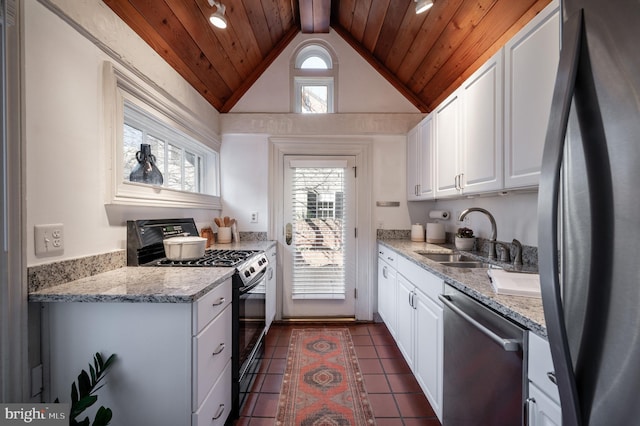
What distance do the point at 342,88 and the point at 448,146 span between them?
59.3 inches

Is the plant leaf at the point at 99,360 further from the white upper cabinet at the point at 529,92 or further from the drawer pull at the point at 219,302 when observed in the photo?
the white upper cabinet at the point at 529,92

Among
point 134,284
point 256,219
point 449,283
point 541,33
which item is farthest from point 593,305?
point 256,219

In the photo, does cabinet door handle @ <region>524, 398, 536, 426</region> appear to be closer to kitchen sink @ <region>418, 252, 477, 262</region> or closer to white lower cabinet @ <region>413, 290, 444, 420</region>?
white lower cabinet @ <region>413, 290, 444, 420</region>

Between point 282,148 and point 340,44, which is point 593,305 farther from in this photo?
point 340,44

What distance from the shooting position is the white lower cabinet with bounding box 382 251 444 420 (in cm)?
153

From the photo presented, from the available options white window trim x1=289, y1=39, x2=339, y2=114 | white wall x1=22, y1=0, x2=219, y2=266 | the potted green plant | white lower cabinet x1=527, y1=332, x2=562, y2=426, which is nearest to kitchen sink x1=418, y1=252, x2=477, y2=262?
the potted green plant

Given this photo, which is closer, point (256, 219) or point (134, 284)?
point (134, 284)

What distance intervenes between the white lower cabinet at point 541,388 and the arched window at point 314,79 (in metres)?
2.85

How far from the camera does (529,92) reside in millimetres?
1316

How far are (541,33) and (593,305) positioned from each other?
4.46ft

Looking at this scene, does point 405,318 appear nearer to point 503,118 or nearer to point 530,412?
point 530,412

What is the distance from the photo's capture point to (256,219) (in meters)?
3.08

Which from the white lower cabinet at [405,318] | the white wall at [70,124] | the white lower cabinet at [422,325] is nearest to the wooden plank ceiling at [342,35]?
the white wall at [70,124]

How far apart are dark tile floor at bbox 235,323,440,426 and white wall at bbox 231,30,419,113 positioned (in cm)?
244
